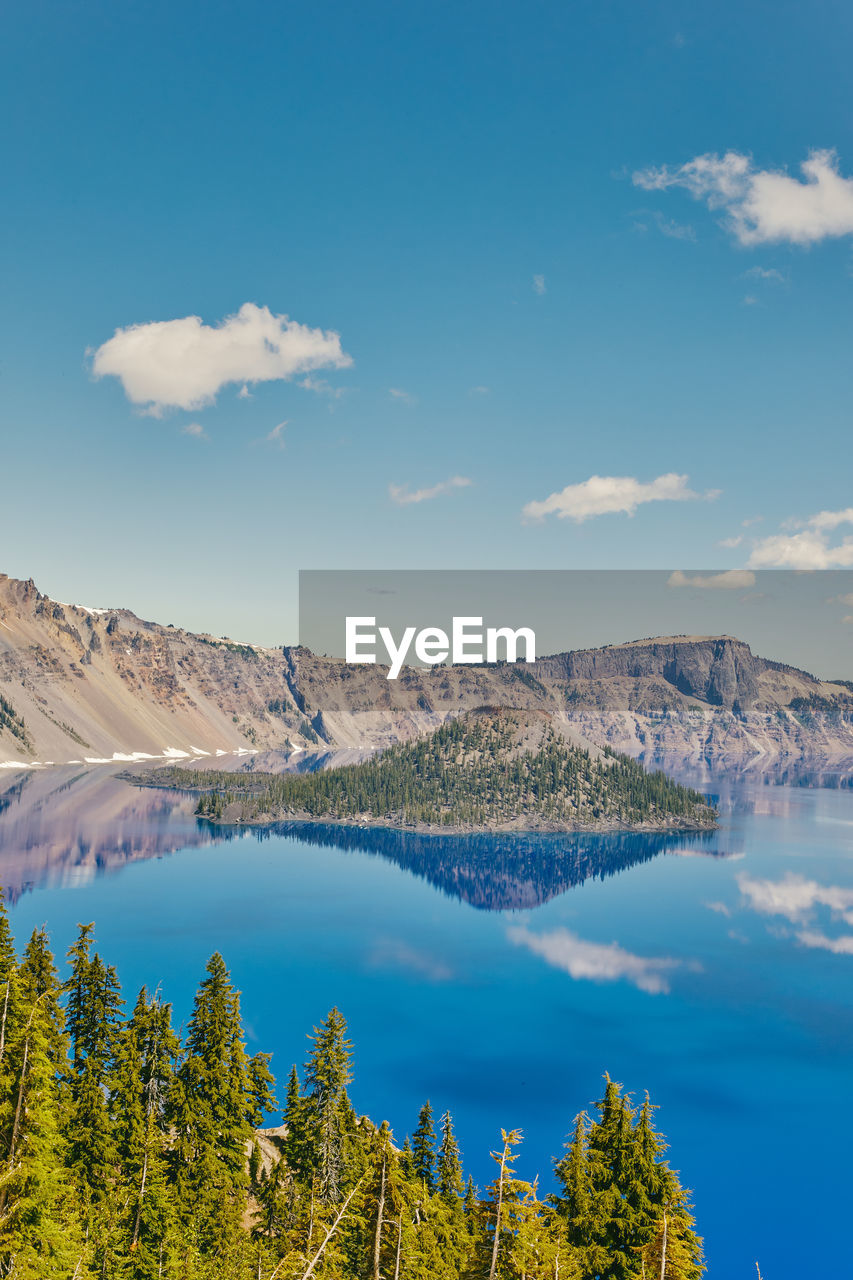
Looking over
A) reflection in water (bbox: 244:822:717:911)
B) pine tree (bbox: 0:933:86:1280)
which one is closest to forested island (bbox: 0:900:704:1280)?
pine tree (bbox: 0:933:86:1280)

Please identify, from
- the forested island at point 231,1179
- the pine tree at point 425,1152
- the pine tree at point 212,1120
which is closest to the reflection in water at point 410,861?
the forested island at point 231,1179

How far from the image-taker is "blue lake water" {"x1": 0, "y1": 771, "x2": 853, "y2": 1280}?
62.0 metres

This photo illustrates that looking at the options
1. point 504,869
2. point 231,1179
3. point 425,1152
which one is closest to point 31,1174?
point 231,1179

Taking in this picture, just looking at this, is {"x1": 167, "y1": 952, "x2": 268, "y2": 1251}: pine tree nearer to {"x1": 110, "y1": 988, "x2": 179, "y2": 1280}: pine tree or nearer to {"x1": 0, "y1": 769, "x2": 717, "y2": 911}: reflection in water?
{"x1": 110, "y1": 988, "x2": 179, "y2": 1280}: pine tree

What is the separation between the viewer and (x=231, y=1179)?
37312mm

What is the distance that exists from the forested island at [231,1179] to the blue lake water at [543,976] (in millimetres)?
24242

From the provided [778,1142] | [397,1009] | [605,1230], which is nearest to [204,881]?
[397,1009]

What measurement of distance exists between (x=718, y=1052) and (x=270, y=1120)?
153 feet

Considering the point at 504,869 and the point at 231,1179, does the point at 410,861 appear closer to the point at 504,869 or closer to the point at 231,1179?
the point at 504,869

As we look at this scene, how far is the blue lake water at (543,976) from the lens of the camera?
62.0 m

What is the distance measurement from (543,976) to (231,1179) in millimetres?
77288

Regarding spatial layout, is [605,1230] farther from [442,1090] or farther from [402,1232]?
[442,1090]

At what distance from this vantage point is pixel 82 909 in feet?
417

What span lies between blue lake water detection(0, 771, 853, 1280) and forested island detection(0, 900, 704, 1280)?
24242 millimetres
